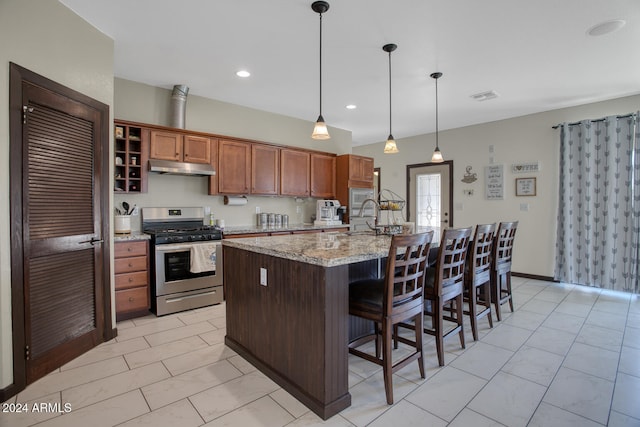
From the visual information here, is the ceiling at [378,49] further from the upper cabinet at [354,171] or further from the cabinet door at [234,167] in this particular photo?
the upper cabinet at [354,171]

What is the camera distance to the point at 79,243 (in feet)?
8.43

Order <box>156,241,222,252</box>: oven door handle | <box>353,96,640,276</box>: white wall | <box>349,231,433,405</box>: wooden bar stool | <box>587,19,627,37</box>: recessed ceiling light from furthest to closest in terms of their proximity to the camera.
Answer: <box>353,96,640,276</box>: white wall → <box>156,241,222,252</box>: oven door handle → <box>587,19,627,37</box>: recessed ceiling light → <box>349,231,433,405</box>: wooden bar stool

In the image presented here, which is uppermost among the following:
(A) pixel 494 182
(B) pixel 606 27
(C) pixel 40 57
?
(B) pixel 606 27

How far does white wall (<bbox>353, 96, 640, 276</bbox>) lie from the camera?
4.98 m

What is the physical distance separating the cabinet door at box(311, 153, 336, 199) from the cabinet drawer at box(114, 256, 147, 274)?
286cm

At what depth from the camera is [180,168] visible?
3.90 metres

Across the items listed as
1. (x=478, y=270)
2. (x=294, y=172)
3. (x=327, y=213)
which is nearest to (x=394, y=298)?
(x=478, y=270)

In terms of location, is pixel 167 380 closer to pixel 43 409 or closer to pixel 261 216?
pixel 43 409

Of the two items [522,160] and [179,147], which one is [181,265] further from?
[522,160]

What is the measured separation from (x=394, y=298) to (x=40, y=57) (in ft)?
9.75

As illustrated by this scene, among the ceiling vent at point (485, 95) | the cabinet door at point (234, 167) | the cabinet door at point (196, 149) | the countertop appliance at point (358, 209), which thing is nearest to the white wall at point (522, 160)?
the ceiling vent at point (485, 95)

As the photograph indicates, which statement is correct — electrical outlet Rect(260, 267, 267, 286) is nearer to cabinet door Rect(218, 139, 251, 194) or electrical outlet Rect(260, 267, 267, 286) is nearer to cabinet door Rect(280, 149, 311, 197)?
cabinet door Rect(218, 139, 251, 194)

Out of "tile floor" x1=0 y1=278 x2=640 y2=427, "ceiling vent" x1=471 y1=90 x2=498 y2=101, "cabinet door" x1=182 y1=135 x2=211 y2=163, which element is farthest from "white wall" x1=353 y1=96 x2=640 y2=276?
"cabinet door" x1=182 y1=135 x2=211 y2=163

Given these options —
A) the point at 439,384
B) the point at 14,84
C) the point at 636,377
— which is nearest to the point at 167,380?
the point at 439,384
